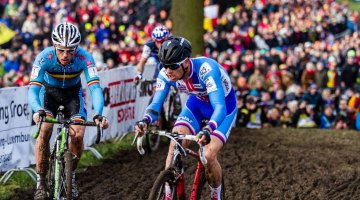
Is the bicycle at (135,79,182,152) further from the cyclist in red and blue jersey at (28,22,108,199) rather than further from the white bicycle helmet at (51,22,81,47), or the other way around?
the white bicycle helmet at (51,22,81,47)

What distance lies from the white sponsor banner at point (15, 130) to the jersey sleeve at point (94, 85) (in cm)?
260

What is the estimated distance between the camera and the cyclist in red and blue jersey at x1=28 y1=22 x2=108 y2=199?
9.29 meters

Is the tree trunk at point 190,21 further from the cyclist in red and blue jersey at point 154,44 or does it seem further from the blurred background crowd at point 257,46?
the cyclist in red and blue jersey at point 154,44

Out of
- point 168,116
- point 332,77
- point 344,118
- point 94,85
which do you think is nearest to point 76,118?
point 94,85

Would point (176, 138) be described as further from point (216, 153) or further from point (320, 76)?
point (320, 76)

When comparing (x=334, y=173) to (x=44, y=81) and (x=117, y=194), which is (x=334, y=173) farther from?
(x=44, y=81)

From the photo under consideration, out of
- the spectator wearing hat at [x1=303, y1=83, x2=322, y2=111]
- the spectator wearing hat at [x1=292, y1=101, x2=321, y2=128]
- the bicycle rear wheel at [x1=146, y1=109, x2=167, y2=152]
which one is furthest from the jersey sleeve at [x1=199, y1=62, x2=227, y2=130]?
the spectator wearing hat at [x1=303, y1=83, x2=322, y2=111]

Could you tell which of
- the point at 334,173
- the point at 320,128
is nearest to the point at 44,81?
the point at 334,173

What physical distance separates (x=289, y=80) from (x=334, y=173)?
10243mm

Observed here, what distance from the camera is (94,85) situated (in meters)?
9.57

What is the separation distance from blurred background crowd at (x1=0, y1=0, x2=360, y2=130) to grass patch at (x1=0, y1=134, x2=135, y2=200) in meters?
4.24

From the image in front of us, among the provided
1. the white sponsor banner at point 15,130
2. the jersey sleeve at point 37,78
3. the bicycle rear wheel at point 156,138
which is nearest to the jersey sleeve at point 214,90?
the jersey sleeve at point 37,78

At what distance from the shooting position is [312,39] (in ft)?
99.0

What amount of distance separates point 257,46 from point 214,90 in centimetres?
2159
